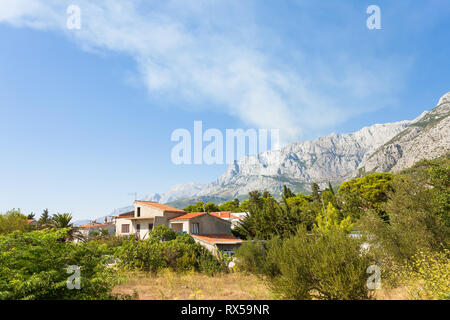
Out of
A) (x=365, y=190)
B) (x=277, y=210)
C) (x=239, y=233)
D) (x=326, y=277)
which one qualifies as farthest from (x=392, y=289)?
(x=365, y=190)

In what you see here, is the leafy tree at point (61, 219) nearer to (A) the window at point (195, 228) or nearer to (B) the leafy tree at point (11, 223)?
(B) the leafy tree at point (11, 223)

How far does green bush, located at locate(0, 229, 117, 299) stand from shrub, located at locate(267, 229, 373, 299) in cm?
615

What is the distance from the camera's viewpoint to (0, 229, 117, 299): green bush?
21.2ft

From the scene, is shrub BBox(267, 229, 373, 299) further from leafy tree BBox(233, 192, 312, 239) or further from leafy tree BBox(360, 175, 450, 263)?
leafy tree BBox(233, 192, 312, 239)

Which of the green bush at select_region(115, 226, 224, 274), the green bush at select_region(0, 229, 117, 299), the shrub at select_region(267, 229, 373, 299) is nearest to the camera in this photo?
the green bush at select_region(0, 229, 117, 299)

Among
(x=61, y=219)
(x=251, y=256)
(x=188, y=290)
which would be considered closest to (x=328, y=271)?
(x=188, y=290)

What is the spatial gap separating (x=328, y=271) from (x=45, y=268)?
913cm

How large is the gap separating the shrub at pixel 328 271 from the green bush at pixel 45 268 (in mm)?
6149

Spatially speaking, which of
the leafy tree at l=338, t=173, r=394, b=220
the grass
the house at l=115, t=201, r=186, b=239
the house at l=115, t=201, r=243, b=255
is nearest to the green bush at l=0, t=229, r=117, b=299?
the grass

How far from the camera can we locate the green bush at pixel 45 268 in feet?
21.2

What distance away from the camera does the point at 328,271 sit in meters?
8.17

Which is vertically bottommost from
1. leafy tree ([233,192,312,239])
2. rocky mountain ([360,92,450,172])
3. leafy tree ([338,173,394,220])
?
leafy tree ([233,192,312,239])
